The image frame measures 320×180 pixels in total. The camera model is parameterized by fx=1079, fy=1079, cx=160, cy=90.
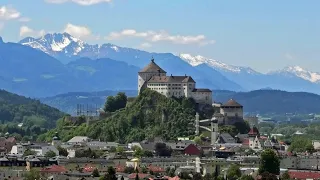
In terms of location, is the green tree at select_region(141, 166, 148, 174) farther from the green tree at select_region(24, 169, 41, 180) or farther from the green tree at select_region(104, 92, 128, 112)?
the green tree at select_region(104, 92, 128, 112)

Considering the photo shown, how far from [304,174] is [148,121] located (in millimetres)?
41525

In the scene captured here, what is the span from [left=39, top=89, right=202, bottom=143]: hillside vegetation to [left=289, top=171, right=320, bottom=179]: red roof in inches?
1379

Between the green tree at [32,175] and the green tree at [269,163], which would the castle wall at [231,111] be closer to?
the green tree at [269,163]

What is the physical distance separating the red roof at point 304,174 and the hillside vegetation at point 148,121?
1379 inches

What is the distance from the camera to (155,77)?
12181cm

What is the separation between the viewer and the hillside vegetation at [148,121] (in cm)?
11606

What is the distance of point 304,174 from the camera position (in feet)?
261

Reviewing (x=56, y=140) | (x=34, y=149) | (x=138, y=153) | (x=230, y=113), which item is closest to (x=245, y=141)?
(x=230, y=113)

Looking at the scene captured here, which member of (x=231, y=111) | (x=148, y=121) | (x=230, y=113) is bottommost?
(x=148, y=121)

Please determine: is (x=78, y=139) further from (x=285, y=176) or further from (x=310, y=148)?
(x=285, y=176)

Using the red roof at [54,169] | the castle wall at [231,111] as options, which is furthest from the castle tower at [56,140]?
the red roof at [54,169]

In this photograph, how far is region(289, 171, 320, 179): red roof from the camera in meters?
77.5

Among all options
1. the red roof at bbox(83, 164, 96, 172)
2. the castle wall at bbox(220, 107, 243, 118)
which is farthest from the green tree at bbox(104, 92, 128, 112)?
the red roof at bbox(83, 164, 96, 172)

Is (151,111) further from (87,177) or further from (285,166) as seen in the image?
(87,177)
